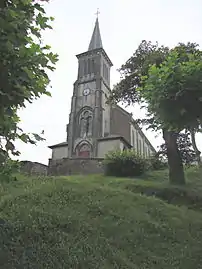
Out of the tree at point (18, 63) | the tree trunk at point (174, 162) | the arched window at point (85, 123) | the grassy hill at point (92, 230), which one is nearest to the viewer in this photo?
the tree at point (18, 63)

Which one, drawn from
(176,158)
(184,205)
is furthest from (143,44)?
(184,205)

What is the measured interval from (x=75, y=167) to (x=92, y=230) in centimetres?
1243

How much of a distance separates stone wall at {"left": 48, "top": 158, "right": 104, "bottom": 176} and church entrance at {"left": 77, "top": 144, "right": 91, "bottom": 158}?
1968cm

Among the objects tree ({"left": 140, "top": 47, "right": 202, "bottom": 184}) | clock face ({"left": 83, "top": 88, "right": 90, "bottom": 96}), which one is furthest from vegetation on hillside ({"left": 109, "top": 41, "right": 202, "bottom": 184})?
clock face ({"left": 83, "top": 88, "right": 90, "bottom": 96})

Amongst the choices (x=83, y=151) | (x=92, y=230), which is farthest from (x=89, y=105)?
(x=92, y=230)

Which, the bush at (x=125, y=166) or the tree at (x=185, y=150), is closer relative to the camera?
the bush at (x=125, y=166)

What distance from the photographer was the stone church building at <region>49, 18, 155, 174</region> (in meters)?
40.8

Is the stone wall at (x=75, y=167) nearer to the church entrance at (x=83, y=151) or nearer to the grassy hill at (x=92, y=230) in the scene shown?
the grassy hill at (x=92, y=230)

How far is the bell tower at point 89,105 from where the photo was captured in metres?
42.1

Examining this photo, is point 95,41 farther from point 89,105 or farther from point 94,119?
point 94,119

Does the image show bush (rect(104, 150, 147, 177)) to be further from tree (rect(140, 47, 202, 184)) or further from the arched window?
the arched window

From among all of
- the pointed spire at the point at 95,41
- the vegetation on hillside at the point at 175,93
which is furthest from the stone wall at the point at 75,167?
the pointed spire at the point at 95,41

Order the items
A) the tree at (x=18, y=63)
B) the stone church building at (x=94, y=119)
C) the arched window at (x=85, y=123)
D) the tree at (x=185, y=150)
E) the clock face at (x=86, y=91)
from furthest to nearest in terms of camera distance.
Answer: the clock face at (x=86, y=91)
the arched window at (x=85, y=123)
the stone church building at (x=94, y=119)
the tree at (x=185, y=150)
the tree at (x=18, y=63)

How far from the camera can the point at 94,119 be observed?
43.2m
